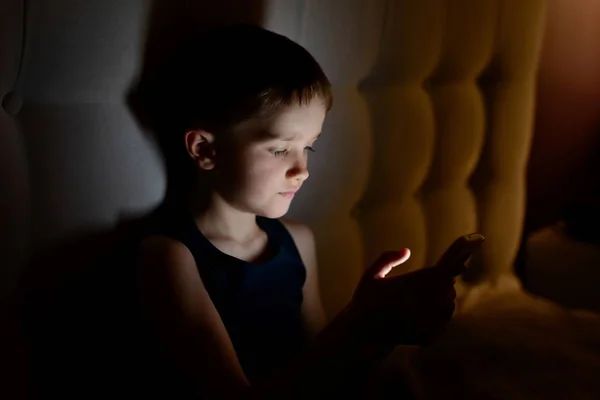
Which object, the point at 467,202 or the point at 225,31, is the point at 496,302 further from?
the point at 225,31

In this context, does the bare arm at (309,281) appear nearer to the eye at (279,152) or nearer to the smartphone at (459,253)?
the eye at (279,152)

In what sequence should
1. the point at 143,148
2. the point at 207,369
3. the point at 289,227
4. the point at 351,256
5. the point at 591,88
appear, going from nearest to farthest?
the point at 207,369, the point at 143,148, the point at 289,227, the point at 351,256, the point at 591,88

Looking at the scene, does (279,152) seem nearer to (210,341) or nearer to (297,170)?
(297,170)

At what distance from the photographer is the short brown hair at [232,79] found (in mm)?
816

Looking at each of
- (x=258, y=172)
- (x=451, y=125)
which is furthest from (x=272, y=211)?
(x=451, y=125)

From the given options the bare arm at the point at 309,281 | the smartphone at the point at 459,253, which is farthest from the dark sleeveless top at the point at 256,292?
the smartphone at the point at 459,253

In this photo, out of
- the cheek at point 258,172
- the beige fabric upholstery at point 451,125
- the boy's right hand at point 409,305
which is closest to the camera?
the boy's right hand at point 409,305

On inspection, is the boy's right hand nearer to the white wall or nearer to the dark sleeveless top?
the dark sleeveless top

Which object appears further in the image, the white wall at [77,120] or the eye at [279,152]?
the eye at [279,152]

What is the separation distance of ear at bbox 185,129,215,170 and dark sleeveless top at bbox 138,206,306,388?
0.27 feet

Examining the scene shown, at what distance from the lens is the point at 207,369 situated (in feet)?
2.49

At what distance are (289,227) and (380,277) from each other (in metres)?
0.27

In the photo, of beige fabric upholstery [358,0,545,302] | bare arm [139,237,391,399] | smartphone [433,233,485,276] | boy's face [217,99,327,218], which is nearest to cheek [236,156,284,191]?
boy's face [217,99,327,218]

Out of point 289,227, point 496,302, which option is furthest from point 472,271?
point 289,227
